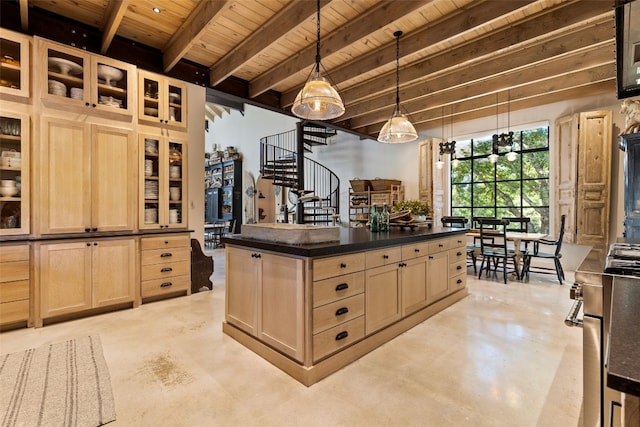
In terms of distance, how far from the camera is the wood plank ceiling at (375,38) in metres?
3.04

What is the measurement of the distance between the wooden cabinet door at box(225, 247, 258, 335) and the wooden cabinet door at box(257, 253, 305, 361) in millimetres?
91

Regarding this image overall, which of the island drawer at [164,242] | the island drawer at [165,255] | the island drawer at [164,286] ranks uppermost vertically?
the island drawer at [164,242]

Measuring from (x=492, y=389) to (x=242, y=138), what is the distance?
36.1ft

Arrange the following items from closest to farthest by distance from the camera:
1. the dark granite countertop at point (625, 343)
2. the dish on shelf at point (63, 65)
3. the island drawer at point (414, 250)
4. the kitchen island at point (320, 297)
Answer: the dark granite countertop at point (625, 343)
the kitchen island at point (320, 297)
the island drawer at point (414, 250)
the dish on shelf at point (63, 65)

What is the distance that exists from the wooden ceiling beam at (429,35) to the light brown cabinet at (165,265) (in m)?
3.32

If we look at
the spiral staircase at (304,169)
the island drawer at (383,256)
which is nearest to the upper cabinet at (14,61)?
the island drawer at (383,256)

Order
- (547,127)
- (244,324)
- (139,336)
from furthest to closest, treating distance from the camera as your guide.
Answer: (547,127)
(139,336)
(244,324)

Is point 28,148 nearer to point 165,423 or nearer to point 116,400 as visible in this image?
point 116,400

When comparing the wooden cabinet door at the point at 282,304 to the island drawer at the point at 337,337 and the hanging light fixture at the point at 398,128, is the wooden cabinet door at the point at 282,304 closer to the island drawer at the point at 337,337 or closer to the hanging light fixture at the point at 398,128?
the island drawer at the point at 337,337

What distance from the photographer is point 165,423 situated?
5.25 feet

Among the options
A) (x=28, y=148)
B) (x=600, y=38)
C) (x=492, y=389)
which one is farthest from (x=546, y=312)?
(x=28, y=148)

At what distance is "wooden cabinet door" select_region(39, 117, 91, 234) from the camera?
294cm

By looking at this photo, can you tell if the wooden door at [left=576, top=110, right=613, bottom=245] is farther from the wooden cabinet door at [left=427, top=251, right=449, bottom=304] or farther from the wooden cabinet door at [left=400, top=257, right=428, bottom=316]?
the wooden cabinet door at [left=400, top=257, right=428, bottom=316]

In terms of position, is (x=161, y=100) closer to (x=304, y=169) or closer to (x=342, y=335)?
(x=342, y=335)
